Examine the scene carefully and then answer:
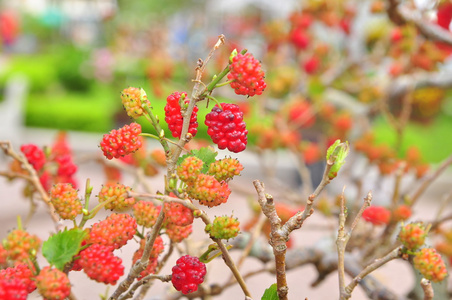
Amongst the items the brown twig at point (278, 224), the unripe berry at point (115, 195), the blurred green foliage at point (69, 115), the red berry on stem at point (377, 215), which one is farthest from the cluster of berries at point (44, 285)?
the blurred green foliage at point (69, 115)

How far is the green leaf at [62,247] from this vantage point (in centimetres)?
53

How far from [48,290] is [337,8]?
101 inches

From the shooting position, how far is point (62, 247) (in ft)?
1.76

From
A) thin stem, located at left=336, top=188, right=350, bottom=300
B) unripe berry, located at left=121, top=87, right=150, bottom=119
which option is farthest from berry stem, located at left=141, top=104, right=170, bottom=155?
thin stem, located at left=336, top=188, right=350, bottom=300

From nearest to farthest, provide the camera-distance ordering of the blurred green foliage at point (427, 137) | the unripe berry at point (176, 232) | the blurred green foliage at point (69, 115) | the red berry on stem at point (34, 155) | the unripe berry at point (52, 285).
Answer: the unripe berry at point (52, 285)
the unripe berry at point (176, 232)
the red berry on stem at point (34, 155)
the blurred green foliage at point (427, 137)
the blurred green foliage at point (69, 115)

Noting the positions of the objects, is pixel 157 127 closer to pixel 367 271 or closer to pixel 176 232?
pixel 176 232

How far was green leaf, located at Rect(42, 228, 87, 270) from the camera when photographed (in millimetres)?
525

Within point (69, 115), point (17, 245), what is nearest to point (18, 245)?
point (17, 245)

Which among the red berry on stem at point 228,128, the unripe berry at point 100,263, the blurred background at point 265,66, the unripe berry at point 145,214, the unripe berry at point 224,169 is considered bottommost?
the unripe berry at point 100,263

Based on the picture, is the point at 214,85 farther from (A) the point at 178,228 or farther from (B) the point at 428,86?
(B) the point at 428,86

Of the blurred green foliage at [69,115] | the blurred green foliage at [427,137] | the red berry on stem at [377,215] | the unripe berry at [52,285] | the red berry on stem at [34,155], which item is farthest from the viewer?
the blurred green foliage at [69,115]

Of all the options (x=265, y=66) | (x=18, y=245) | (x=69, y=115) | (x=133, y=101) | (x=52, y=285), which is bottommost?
(x=52, y=285)

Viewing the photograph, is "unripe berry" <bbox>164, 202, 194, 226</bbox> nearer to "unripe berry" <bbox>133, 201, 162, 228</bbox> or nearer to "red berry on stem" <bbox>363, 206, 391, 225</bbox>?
"unripe berry" <bbox>133, 201, 162, 228</bbox>

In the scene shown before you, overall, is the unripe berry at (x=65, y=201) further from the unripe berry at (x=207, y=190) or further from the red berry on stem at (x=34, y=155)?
the red berry on stem at (x=34, y=155)
